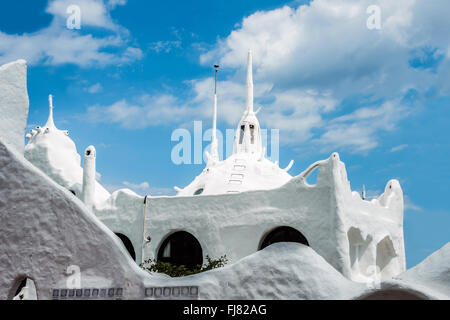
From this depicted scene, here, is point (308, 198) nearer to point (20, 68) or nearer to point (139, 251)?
point (139, 251)

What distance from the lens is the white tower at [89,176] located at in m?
19.7

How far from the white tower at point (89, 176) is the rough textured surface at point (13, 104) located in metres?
9.33

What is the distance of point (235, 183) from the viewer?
72.4ft

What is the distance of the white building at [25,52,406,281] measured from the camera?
15.9 meters

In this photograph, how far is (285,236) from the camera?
17.0 meters

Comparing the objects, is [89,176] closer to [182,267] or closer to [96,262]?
[182,267]

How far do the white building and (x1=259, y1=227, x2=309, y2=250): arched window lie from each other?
0.11 feet

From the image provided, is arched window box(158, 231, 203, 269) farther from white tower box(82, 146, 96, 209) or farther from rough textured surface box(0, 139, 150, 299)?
rough textured surface box(0, 139, 150, 299)

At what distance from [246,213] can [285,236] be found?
1.56 m

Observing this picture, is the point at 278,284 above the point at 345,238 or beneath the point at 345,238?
beneath

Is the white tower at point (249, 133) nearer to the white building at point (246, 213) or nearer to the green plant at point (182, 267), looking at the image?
the white building at point (246, 213)
